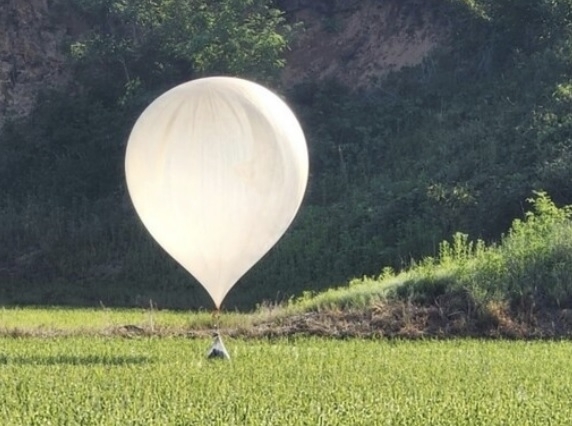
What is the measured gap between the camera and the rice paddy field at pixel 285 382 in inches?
427

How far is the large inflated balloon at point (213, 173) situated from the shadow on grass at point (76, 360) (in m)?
1.63

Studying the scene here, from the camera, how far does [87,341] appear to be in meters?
18.2

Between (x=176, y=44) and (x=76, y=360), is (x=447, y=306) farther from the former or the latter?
(x=176, y=44)

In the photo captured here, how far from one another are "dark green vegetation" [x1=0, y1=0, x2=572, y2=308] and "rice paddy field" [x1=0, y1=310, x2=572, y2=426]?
438 inches

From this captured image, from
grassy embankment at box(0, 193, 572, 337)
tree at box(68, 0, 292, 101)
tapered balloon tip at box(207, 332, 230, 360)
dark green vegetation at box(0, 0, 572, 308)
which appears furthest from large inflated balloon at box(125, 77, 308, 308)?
tree at box(68, 0, 292, 101)

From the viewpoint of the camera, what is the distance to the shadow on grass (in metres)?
15.3

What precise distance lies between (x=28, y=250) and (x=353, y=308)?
57.8 ft

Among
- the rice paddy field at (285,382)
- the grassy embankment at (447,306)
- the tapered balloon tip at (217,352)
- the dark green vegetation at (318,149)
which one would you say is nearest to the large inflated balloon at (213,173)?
the tapered balloon tip at (217,352)

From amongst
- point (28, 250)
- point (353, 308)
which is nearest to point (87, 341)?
point (353, 308)

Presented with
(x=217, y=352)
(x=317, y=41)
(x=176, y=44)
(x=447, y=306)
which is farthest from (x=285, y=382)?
(x=317, y=41)

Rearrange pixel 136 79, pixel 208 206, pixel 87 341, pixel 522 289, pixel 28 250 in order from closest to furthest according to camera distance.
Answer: pixel 208 206
pixel 87 341
pixel 522 289
pixel 28 250
pixel 136 79

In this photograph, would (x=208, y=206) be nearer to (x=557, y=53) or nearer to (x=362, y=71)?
(x=557, y=53)

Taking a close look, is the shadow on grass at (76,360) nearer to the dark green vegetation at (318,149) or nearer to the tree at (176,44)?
the dark green vegetation at (318,149)

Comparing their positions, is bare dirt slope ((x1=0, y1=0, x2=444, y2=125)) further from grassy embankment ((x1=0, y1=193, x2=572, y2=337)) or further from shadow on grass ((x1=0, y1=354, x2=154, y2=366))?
shadow on grass ((x1=0, y1=354, x2=154, y2=366))
